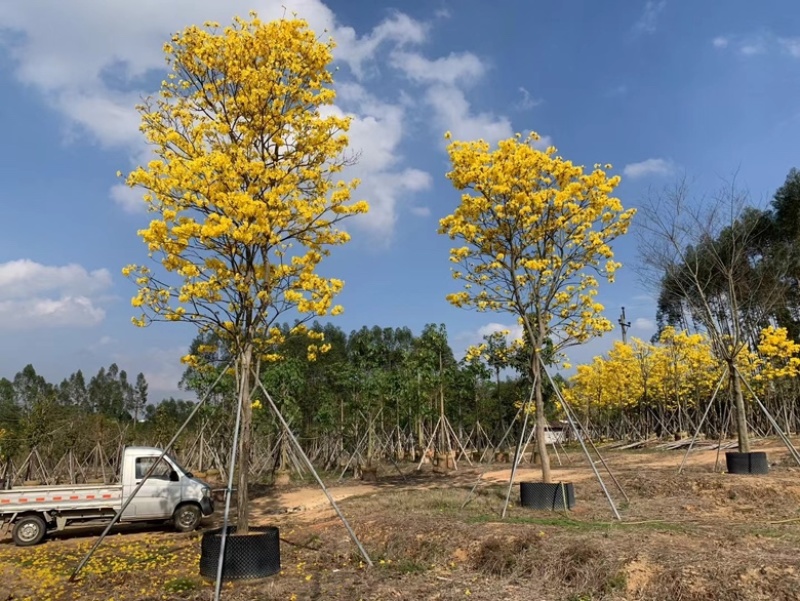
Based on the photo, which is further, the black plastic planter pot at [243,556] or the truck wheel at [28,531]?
the truck wheel at [28,531]

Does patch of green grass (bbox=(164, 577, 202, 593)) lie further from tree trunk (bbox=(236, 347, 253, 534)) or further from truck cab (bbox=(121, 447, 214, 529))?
truck cab (bbox=(121, 447, 214, 529))

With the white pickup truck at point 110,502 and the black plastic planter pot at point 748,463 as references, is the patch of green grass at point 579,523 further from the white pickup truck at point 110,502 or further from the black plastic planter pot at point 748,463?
the white pickup truck at point 110,502

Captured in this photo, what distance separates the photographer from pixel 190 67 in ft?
26.0

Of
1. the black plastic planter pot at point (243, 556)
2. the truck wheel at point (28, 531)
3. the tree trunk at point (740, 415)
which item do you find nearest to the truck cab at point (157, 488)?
the truck wheel at point (28, 531)

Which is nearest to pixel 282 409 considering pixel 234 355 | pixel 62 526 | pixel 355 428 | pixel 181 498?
pixel 355 428

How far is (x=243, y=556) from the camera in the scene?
6105 mm

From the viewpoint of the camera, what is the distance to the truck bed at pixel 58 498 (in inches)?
401

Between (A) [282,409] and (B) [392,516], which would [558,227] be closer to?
(B) [392,516]

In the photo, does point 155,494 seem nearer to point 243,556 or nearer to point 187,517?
point 187,517

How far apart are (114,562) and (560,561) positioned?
18.6 ft

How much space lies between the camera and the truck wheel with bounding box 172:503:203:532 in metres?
11.3

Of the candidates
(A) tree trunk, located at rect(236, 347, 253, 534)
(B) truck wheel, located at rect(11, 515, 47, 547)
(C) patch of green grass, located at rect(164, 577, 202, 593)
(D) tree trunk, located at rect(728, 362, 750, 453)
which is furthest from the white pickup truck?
(D) tree trunk, located at rect(728, 362, 750, 453)

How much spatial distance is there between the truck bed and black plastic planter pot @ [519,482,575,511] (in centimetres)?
751

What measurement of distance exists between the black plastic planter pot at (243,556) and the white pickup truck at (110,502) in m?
4.37
